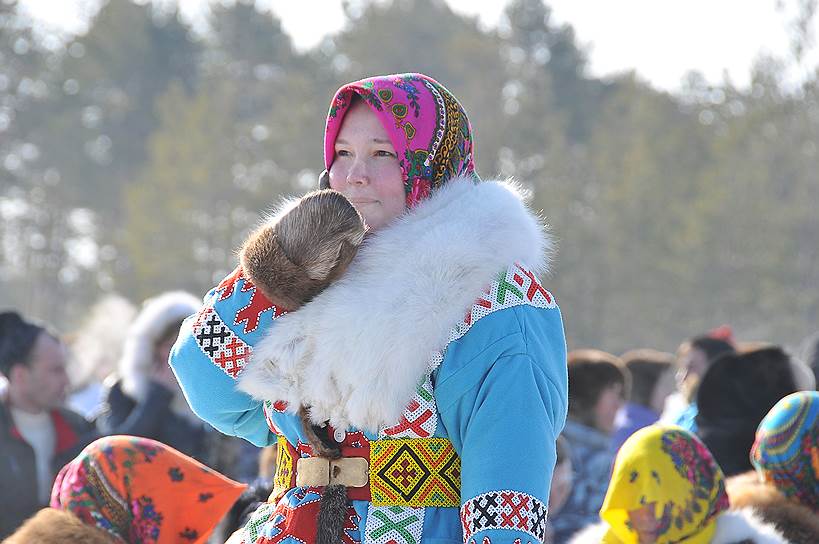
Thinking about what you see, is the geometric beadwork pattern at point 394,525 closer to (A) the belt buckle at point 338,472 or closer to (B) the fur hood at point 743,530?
(A) the belt buckle at point 338,472

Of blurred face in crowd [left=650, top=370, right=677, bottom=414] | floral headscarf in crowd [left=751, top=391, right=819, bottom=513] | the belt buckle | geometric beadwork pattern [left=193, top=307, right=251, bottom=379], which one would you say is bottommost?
blurred face in crowd [left=650, top=370, right=677, bottom=414]

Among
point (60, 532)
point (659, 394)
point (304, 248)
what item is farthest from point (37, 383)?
point (659, 394)

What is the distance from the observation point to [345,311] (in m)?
2.13

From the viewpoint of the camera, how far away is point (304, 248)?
211 centimetres

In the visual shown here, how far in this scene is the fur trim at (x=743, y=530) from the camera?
10.6ft

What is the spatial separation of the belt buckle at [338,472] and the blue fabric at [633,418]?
4.53 meters

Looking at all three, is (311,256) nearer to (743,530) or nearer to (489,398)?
(489,398)

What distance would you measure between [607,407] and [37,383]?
2.46m

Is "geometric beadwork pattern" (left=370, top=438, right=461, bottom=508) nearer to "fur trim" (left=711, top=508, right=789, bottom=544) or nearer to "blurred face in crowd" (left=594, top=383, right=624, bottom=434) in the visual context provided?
"fur trim" (left=711, top=508, right=789, bottom=544)

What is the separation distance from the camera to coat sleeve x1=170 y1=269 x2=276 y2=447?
2184mm

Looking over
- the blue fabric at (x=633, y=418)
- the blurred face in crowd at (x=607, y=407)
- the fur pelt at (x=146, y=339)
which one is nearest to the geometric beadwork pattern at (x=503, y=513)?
the blurred face in crowd at (x=607, y=407)

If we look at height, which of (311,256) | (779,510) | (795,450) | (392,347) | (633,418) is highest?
(311,256)

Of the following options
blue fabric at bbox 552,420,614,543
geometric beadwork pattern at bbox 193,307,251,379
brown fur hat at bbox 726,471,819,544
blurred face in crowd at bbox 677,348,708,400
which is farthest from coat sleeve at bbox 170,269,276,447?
blurred face in crowd at bbox 677,348,708,400

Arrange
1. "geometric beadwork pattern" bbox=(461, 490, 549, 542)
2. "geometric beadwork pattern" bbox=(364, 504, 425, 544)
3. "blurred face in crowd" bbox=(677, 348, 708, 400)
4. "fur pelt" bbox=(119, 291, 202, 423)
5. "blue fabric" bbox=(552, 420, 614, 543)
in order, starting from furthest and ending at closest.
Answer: "blurred face in crowd" bbox=(677, 348, 708, 400), "fur pelt" bbox=(119, 291, 202, 423), "blue fabric" bbox=(552, 420, 614, 543), "geometric beadwork pattern" bbox=(364, 504, 425, 544), "geometric beadwork pattern" bbox=(461, 490, 549, 542)
